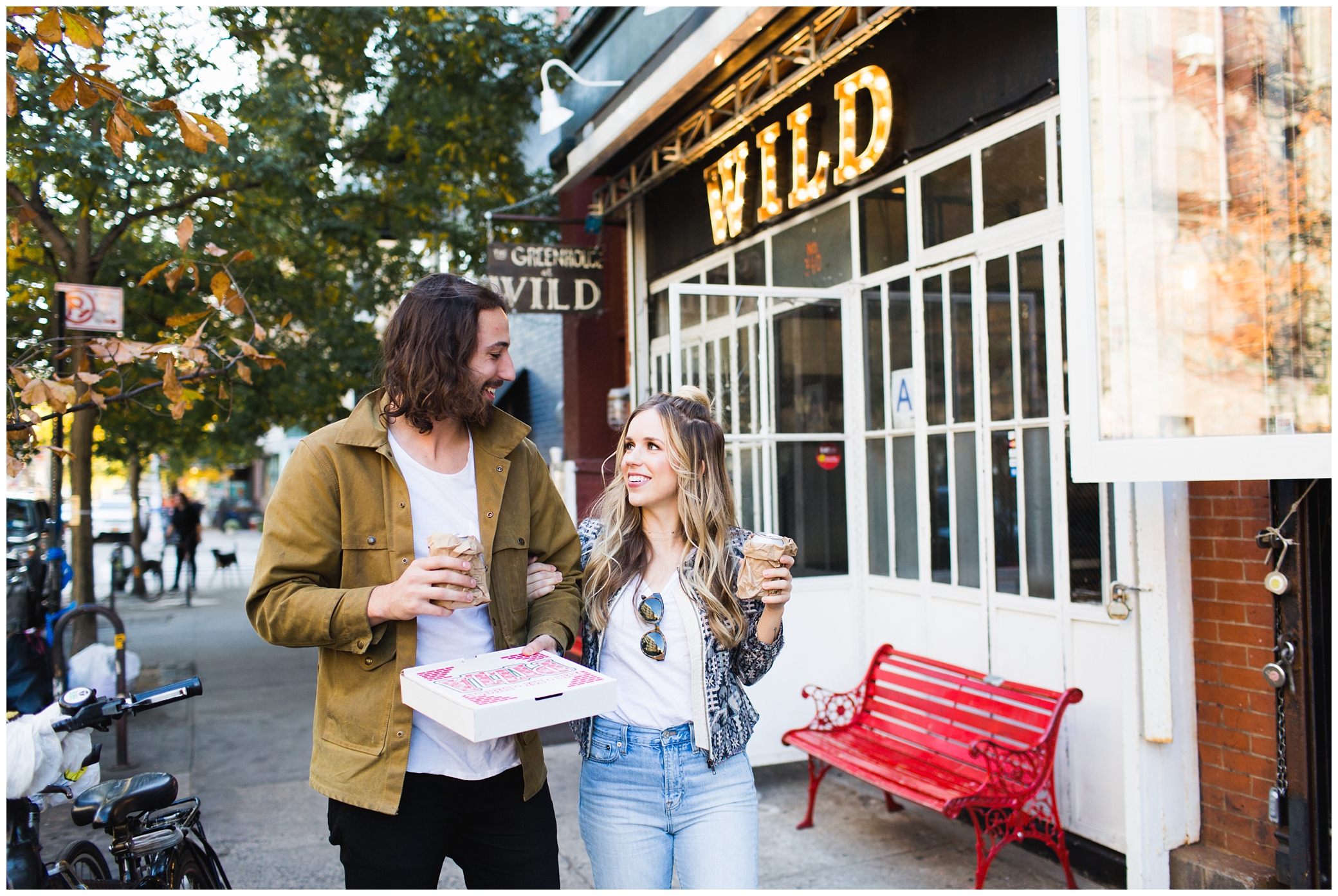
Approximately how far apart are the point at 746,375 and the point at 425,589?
3.81m

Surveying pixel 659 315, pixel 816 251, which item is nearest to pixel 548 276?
pixel 659 315

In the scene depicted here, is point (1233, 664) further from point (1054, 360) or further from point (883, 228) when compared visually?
point (883, 228)

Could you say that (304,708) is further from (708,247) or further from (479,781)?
(479,781)

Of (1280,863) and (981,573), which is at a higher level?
(981,573)

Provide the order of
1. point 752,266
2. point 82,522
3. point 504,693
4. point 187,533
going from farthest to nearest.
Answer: point 187,533 → point 82,522 → point 752,266 → point 504,693

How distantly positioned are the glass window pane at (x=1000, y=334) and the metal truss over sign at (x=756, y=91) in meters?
1.38

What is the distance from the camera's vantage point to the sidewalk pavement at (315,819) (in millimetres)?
4055

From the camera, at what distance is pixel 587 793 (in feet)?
7.63

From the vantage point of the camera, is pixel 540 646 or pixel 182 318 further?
pixel 182 318

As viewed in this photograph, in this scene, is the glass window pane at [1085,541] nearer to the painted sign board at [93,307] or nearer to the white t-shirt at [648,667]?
the white t-shirt at [648,667]

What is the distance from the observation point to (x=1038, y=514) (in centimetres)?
430

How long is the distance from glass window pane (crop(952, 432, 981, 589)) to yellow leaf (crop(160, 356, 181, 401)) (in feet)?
11.5

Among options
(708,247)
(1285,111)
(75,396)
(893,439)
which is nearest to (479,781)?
(75,396)

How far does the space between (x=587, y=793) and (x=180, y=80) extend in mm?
6133
